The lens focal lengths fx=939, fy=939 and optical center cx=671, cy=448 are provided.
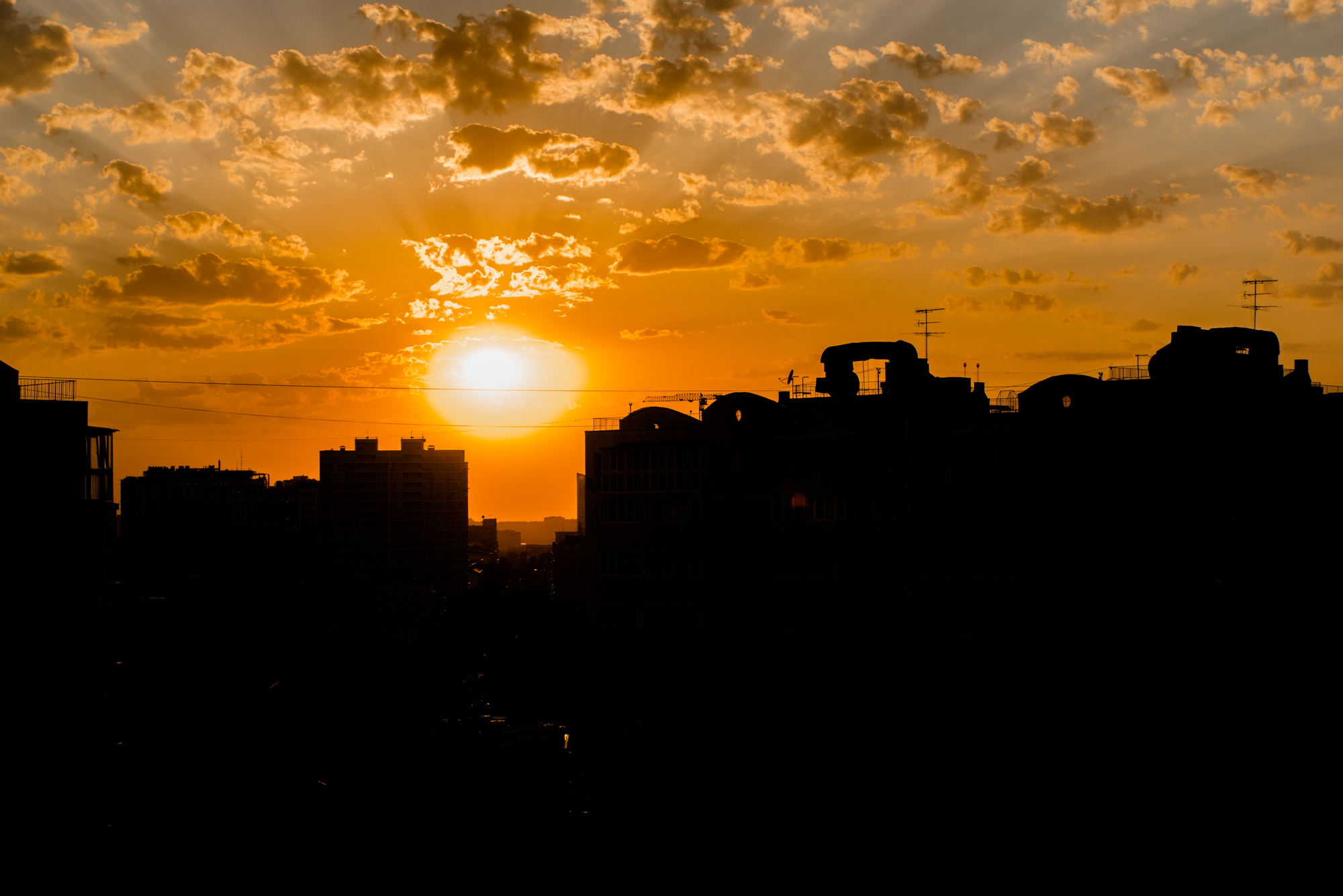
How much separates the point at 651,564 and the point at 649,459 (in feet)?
19.4

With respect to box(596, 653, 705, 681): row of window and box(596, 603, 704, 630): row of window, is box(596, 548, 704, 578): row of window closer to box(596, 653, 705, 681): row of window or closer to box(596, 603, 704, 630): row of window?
box(596, 603, 704, 630): row of window

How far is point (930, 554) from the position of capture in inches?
1832

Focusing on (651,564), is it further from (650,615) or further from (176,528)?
(176,528)

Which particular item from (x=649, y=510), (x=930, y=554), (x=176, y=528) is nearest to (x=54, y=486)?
(x=649, y=510)

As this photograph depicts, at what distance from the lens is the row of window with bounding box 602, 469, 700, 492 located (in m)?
52.1

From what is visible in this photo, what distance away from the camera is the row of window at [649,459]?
52.3 metres

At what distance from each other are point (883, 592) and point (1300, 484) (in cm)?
1886

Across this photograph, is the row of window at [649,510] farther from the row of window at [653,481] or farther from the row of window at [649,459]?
the row of window at [649,459]

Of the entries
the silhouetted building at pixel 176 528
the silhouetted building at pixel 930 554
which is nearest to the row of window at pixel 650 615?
the silhouetted building at pixel 930 554

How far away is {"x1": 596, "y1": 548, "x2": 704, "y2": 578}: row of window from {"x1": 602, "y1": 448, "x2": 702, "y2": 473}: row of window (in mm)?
4764

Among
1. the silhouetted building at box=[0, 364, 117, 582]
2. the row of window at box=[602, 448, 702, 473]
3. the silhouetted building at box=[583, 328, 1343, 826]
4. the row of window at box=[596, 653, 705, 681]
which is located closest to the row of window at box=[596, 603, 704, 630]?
the silhouetted building at box=[583, 328, 1343, 826]

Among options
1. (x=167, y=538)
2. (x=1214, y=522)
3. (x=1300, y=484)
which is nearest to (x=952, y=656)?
(x=1214, y=522)

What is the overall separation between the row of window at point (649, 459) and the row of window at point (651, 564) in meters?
4.76

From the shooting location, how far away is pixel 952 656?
149 ft
